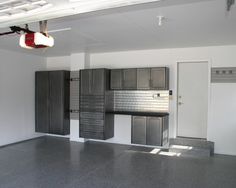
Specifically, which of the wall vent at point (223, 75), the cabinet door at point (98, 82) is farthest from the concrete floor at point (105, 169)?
the wall vent at point (223, 75)

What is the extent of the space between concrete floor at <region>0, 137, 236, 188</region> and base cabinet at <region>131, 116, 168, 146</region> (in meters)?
0.30

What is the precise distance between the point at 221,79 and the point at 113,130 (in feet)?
10.1

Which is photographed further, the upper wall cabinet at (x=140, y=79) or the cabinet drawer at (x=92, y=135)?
the cabinet drawer at (x=92, y=135)

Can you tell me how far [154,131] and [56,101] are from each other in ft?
9.72

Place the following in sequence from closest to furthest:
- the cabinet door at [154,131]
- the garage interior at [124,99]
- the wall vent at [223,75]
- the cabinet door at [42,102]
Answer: the garage interior at [124,99], the wall vent at [223,75], the cabinet door at [154,131], the cabinet door at [42,102]

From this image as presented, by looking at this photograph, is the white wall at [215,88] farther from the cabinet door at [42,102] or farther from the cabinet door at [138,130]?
the cabinet door at [42,102]

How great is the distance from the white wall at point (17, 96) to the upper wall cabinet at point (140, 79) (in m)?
2.63

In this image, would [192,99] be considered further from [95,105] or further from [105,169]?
[105,169]

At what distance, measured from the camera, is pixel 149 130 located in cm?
541

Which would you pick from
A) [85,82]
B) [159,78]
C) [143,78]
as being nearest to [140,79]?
[143,78]

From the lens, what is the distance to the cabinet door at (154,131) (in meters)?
5.30

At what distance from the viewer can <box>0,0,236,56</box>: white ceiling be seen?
294 cm

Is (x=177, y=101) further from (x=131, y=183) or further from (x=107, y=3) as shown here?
(x=107, y=3)

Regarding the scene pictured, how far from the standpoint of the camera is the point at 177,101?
18.8 feet
